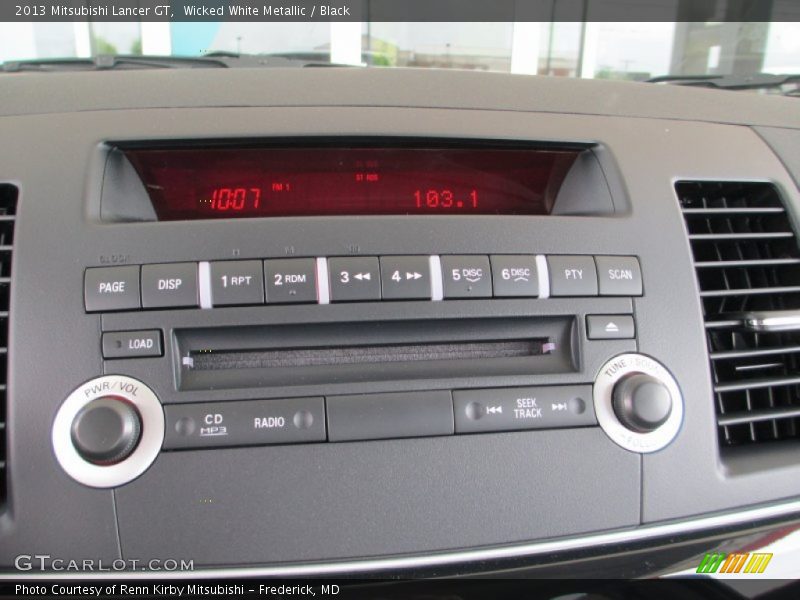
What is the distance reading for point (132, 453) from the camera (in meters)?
0.63

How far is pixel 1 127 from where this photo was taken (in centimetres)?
74

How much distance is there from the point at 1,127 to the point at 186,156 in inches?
9.8

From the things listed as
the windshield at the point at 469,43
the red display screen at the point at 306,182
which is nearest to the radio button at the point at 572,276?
the red display screen at the point at 306,182

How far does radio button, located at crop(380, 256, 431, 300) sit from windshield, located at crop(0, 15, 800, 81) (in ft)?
2.14

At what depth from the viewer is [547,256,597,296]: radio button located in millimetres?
715

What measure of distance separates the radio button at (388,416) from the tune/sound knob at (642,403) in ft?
0.73

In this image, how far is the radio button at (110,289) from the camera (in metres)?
0.66

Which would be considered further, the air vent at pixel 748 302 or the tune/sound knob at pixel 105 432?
the air vent at pixel 748 302

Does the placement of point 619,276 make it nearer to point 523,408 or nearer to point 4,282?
point 523,408

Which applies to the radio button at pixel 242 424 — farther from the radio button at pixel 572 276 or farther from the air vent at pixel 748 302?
the air vent at pixel 748 302

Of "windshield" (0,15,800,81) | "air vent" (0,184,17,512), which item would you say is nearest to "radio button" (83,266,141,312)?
"air vent" (0,184,17,512)

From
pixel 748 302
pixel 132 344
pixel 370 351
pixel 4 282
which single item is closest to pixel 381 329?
pixel 370 351

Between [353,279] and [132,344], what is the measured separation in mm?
280

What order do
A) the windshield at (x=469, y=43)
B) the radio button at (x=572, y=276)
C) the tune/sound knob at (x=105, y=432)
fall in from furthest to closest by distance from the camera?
the windshield at (x=469, y=43) → the radio button at (x=572, y=276) → the tune/sound knob at (x=105, y=432)
